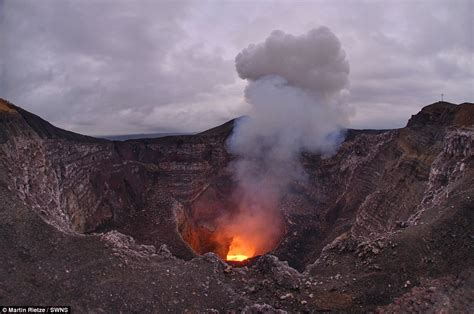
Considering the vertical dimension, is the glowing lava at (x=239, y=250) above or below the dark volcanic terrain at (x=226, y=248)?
below

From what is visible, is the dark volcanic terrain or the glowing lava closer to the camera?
the dark volcanic terrain

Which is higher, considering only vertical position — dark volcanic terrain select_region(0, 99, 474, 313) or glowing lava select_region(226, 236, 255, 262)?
dark volcanic terrain select_region(0, 99, 474, 313)

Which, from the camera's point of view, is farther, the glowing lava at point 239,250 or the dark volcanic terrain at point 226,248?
the glowing lava at point 239,250

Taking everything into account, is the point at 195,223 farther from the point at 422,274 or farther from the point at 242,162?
the point at 422,274

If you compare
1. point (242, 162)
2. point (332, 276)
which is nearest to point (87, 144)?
point (242, 162)
